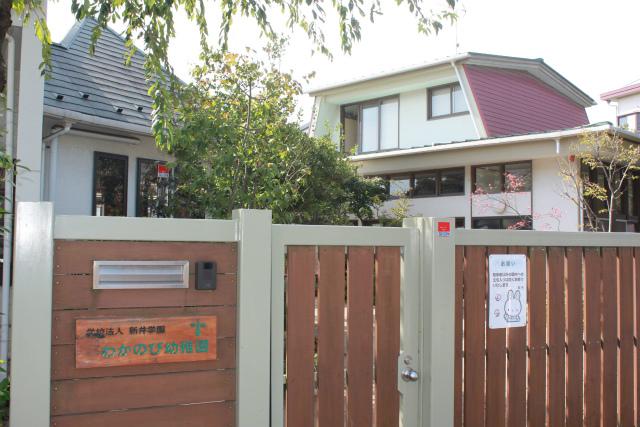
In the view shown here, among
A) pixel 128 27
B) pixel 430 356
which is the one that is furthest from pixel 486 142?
pixel 430 356

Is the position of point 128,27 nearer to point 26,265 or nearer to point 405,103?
point 26,265

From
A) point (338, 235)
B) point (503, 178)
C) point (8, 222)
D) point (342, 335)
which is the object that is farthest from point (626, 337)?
point (503, 178)

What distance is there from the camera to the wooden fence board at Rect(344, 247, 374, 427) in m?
3.38

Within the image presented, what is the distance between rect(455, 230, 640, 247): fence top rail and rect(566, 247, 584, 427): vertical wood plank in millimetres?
108

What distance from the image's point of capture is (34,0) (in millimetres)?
4902

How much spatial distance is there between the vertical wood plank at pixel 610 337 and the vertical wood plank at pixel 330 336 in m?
2.37

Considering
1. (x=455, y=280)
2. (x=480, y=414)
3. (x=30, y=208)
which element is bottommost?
(x=480, y=414)

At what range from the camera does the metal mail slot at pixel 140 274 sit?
9.02 feet

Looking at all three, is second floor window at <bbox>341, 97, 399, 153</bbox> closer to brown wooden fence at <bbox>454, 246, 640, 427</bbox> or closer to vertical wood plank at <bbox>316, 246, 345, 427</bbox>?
brown wooden fence at <bbox>454, 246, 640, 427</bbox>

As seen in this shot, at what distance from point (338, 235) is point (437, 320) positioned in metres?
0.85

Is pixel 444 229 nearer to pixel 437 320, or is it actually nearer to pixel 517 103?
pixel 437 320

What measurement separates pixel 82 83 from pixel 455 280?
8.05m

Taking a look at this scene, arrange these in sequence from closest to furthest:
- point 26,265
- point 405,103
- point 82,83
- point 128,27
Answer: point 26,265 < point 128,27 < point 82,83 < point 405,103

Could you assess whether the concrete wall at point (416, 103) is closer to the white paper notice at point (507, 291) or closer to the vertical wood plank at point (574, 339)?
the vertical wood plank at point (574, 339)
